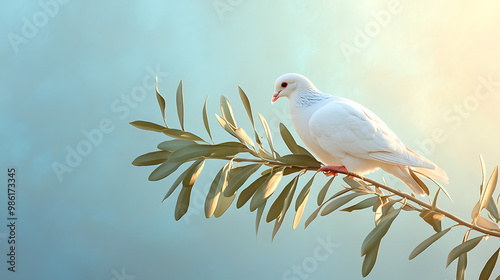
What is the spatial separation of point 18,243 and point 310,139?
2.84 meters

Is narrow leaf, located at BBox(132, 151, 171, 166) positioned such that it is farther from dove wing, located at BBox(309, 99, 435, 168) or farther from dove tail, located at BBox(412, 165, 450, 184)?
dove tail, located at BBox(412, 165, 450, 184)

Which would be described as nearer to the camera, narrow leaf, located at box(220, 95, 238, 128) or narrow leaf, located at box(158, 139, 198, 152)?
narrow leaf, located at box(158, 139, 198, 152)

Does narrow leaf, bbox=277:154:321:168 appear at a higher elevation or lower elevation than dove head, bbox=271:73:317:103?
lower

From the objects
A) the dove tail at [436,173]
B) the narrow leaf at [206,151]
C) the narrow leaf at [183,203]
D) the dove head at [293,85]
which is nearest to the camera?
the narrow leaf at [206,151]

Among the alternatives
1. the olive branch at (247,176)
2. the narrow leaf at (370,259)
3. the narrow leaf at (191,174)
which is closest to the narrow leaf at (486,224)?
the olive branch at (247,176)

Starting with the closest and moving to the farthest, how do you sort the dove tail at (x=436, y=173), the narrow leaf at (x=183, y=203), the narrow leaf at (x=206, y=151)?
the narrow leaf at (x=206, y=151) < the narrow leaf at (x=183, y=203) < the dove tail at (x=436, y=173)

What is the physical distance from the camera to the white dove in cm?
134

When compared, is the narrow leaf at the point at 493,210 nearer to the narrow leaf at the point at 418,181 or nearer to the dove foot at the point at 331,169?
the narrow leaf at the point at 418,181

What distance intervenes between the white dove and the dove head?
0.12 feet

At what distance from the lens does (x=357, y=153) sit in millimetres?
1354

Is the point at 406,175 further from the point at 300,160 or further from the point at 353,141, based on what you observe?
the point at 300,160

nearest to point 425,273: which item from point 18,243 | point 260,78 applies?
point 260,78

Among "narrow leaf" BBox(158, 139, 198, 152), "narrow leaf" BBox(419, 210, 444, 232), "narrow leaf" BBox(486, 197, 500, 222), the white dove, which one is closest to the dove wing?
the white dove

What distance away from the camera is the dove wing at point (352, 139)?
134 centimetres
